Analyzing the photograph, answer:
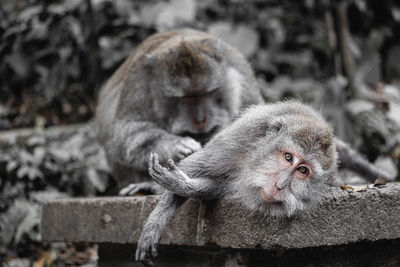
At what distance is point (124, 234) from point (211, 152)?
94 cm

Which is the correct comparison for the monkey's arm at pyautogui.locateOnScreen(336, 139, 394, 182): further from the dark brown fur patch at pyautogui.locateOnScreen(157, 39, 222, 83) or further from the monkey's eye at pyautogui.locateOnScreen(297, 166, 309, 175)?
the monkey's eye at pyautogui.locateOnScreen(297, 166, 309, 175)

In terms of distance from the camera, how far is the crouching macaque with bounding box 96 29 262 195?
4328mm

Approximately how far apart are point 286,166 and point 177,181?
1.90ft

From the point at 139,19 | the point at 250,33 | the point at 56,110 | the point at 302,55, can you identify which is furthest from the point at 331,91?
the point at 56,110

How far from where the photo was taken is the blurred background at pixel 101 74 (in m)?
6.00

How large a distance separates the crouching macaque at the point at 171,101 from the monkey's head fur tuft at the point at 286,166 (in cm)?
105

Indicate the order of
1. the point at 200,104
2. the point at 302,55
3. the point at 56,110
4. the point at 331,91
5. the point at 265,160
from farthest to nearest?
the point at 302,55, the point at 56,110, the point at 331,91, the point at 200,104, the point at 265,160

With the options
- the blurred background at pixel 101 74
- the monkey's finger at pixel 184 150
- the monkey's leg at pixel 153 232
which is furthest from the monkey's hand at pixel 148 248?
the blurred background at pixel 101 74

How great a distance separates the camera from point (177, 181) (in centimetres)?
290

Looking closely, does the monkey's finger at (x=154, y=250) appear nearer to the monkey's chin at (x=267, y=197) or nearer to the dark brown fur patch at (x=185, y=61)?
the monkey's chin at (x=267, y=197)

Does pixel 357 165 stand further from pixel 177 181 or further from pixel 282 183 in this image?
pixel 177 181

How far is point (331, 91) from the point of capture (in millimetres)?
6758

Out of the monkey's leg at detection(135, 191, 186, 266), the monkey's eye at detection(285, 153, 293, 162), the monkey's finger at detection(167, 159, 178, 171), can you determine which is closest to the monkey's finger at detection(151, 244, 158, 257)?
the monkey's leg at detection(135, 191, 186, 266)

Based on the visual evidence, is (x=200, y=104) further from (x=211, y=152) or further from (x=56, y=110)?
(x=56, y=110)
